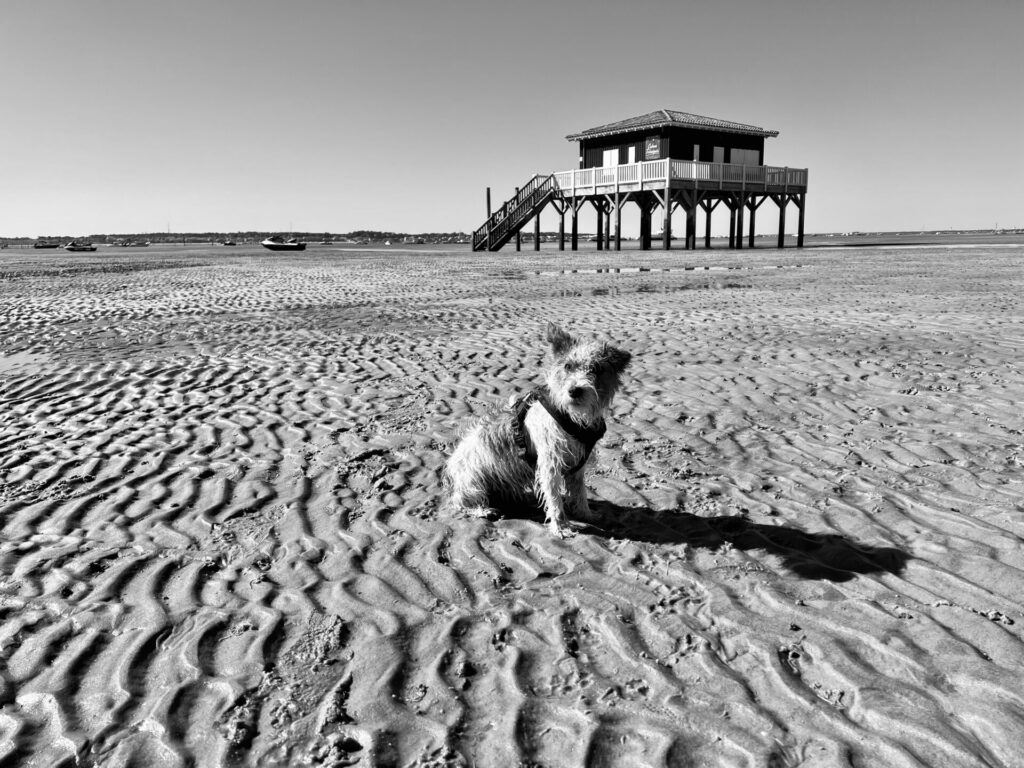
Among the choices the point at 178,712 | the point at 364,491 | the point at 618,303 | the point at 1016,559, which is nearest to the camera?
the point at 178,712

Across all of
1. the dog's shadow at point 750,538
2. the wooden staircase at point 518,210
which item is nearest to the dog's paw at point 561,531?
the dog's shadow at point 750,538

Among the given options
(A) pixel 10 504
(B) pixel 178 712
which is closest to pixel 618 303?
(A) pixel 10 504

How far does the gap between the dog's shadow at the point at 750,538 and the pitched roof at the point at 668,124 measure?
3982 cm

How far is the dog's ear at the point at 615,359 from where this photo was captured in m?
4.39

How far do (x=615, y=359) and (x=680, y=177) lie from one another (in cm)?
3523

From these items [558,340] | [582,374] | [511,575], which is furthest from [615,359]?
[511,575]

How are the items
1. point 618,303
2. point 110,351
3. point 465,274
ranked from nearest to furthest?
point 110,351, point 618,303, point 465,274

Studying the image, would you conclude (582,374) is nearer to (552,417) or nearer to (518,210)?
(552,417)

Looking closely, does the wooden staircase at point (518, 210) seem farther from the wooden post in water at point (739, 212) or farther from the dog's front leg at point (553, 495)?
the dog's front leg at point (553, 495)

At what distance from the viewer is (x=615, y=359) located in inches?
174

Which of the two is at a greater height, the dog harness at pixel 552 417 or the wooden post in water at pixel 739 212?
the wooden post in water at pixel 739 212

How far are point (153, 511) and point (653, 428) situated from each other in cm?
460

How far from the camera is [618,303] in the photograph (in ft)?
53.7

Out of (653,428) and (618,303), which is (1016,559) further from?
(618,303)
